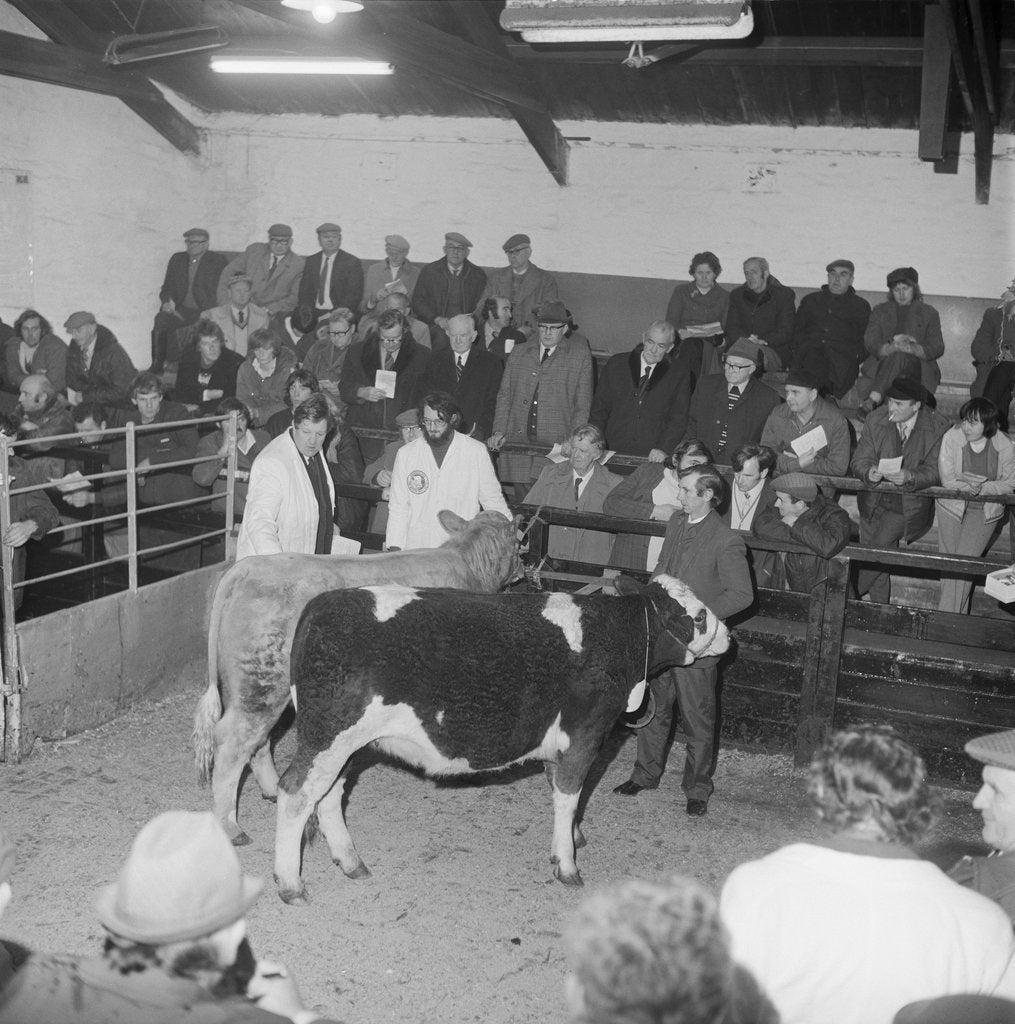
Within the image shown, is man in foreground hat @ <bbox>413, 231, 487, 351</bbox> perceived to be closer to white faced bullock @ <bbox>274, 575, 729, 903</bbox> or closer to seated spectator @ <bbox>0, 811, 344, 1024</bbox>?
white faced bullock @ <bbox>274, 575, 729, 903</bbox>

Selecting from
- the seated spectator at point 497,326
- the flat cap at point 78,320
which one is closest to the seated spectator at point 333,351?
the seated spectator at point 497,326

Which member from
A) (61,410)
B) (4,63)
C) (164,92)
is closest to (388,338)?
(61,410)

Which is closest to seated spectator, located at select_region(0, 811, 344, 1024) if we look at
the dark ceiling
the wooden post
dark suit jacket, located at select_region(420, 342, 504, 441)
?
the wooden post

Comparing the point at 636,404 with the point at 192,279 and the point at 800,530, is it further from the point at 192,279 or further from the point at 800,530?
the point at 192,279

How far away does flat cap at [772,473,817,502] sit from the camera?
22.4 feet

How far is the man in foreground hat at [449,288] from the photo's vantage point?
1195cm

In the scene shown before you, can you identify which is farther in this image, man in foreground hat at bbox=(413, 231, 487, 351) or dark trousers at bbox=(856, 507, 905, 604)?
man in foreground hat at bbox=(413, 231, 487, 351)

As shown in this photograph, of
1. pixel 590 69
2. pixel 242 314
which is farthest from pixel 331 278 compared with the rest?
pixel 590 69

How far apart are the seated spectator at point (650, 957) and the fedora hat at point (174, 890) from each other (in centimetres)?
72

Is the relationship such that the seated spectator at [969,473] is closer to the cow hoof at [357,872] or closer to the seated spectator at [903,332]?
the seated spectator at [903,332]

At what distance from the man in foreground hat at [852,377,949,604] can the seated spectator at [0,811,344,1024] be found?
620cm

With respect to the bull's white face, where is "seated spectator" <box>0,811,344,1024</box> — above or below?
above

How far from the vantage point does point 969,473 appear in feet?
25.3

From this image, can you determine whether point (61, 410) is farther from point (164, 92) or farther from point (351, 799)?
point (164, 92)
